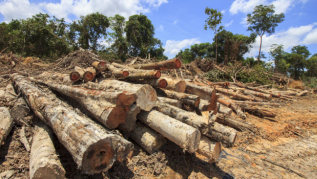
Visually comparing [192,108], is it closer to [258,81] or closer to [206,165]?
[206,165]

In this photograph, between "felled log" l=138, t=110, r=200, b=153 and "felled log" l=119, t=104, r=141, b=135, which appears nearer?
"felled log" l=138, t=110, r=200, b=153

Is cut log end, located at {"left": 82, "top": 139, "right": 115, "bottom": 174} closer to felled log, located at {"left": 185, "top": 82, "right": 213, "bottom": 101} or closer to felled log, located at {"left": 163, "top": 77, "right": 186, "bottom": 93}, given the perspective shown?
felled log, located at {"left": 163, "top": 77, "right": 186, "bottom": 93}

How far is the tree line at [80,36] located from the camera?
1791 cm

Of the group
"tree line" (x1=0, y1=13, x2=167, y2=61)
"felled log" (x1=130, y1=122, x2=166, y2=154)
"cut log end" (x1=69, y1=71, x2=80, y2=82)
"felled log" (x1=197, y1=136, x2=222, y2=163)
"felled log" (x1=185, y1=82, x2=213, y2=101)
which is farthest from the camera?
"tree line" (x1=0, y1=13, x2=167, y2=61)

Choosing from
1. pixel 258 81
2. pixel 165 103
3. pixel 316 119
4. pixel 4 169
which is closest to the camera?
pixel 4 169

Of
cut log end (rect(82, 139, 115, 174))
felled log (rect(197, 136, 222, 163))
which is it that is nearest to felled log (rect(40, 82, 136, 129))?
cut log end (rect(82, 139, 115, 174))

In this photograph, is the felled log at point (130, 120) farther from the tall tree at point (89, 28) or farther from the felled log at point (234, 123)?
the tall tree at point (89, 28)

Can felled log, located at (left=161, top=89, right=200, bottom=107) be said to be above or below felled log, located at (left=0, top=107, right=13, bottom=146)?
above

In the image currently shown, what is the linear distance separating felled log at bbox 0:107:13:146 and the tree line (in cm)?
1569

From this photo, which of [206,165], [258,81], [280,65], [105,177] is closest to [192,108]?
[206,165]

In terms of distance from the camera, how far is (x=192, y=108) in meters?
3.94

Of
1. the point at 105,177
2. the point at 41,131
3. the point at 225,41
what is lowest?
the point at 105,177

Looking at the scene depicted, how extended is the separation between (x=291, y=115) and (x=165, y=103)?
A: 6616 mm

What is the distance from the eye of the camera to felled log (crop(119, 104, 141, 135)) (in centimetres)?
295
